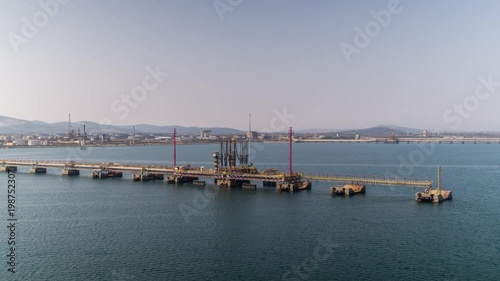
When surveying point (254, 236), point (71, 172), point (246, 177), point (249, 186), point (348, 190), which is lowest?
point (254, 236)

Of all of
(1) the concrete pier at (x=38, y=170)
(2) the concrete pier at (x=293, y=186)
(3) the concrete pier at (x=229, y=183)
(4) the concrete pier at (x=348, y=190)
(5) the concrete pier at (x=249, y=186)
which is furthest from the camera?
(1) the concrete pier at (x=38, y=170)

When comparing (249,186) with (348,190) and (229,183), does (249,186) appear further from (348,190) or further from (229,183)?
(348,190)

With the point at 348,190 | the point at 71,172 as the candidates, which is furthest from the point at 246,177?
the point at 71,172

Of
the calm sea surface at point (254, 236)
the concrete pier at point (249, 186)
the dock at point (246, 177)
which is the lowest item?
the calm sea surface at point (254, 236)

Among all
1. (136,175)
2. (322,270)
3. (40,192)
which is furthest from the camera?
(136,175)

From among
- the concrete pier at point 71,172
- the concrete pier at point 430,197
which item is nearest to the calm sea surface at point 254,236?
the concrete pier at point 430,197

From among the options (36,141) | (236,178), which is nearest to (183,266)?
(236,178)

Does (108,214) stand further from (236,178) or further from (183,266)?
(236,178)

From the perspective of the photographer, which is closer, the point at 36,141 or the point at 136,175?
the point at 136,175

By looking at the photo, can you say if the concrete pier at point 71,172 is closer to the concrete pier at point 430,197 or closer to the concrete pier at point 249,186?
the concrete pier at point 249,186
